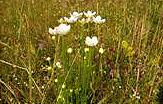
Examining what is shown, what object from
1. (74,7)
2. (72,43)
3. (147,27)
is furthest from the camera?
(74,7)

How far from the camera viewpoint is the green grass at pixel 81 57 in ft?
7.73

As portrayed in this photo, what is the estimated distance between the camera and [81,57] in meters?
2.42

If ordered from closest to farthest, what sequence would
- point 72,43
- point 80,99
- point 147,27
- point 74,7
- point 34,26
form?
point 80,99
point 72,43
point 147,27
point 34,26
point 74,7

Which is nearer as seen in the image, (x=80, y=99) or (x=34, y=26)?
(x=80, y=99)

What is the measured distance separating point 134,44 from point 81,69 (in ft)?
2.30

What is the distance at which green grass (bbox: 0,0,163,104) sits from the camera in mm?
2355

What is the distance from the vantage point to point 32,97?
2.38 metres

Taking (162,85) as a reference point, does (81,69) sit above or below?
above

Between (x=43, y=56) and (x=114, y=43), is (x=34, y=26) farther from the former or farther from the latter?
(x=114, y=43)

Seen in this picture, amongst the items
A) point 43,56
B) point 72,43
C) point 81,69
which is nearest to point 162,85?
point 81,69

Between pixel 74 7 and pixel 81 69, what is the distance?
57.5 inches

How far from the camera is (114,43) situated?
9.77 feet

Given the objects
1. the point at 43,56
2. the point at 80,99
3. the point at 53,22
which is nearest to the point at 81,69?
the point at 80,99

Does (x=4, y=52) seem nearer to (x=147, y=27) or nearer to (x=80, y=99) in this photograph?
(x=80, y=99)
